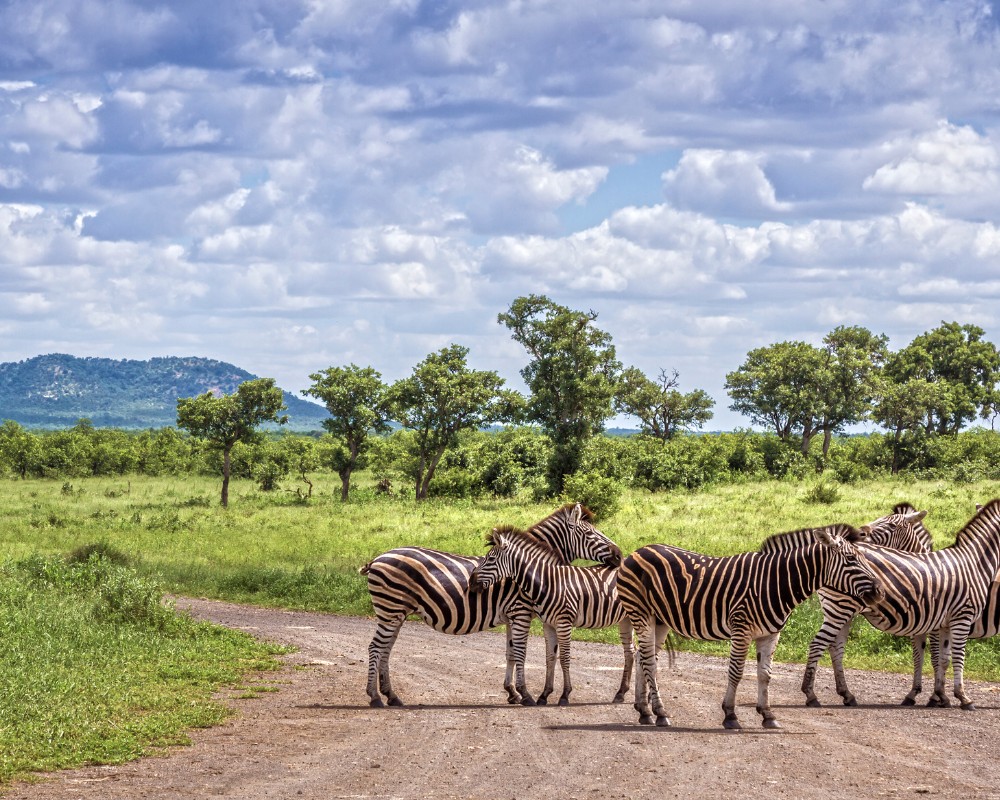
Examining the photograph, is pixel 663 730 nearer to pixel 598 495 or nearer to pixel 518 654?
pixel 518 654

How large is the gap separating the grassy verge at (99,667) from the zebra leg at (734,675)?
5.97 m

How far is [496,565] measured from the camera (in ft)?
50.8

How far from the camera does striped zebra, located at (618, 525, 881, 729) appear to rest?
45.2ft

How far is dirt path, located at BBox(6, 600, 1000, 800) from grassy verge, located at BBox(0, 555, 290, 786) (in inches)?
22.0

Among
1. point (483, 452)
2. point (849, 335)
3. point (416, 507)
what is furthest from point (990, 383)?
point (416, 507)

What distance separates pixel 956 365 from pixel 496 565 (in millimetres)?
78291

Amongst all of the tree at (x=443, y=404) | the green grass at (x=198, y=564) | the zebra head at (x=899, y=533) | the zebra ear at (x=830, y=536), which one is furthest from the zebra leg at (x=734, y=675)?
the tree at (x=443, y=404)

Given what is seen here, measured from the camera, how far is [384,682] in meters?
15.6

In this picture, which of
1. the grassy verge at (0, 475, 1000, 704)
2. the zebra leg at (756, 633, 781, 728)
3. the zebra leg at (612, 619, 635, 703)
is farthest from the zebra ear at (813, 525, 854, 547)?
the grassy verge at (0, 475, 1000, 704)

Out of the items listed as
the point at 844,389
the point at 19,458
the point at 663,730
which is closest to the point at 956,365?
the point at 844,389

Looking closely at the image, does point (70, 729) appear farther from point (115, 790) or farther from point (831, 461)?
point (831, 461)

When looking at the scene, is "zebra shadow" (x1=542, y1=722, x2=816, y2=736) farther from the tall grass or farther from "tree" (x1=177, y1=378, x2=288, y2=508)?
"tree" (x1=177, y1=378, x2=288, y2=508)

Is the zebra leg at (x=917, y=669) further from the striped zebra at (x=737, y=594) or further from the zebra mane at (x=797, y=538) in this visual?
the zebra mane at (x=797, y=538)

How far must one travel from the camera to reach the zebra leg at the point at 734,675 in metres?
13.6
